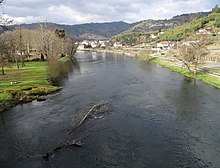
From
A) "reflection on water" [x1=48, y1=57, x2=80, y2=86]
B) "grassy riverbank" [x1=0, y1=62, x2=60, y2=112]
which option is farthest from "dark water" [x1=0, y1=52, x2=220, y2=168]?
"reflection on water" [x1=48, y1=57, x2=80, y2=86]

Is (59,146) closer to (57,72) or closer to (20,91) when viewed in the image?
(20,91)

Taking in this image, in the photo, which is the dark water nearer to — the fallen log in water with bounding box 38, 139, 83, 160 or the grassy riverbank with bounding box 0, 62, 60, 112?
the fallen log in water with bounding box 38, 139, 83, 160

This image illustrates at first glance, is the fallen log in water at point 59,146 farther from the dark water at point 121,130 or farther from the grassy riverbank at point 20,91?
the grassy riverbank at point 20,91

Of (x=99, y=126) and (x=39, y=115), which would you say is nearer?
(x=99, y=126)

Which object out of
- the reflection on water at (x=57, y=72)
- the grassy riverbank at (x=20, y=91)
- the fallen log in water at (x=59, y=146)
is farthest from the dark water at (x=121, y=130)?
the reflection on water at (x=57, y=72)

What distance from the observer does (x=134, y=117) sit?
28609 mm

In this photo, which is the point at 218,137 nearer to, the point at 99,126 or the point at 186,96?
the point at 99,126

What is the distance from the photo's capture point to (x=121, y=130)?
→ 2470 centimetres

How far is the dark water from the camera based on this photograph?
18891 millimetres

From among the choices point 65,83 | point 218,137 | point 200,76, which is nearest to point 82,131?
point 218,137

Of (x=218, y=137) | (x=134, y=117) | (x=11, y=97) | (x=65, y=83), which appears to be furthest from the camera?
(x=65, y=83)

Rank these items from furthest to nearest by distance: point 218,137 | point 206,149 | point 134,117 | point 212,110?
point 212,110 → point 134,117 → point 218,137 → point 206,149

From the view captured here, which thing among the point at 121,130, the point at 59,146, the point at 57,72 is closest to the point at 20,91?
the point at 59,146

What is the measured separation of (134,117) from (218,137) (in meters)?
9.50
